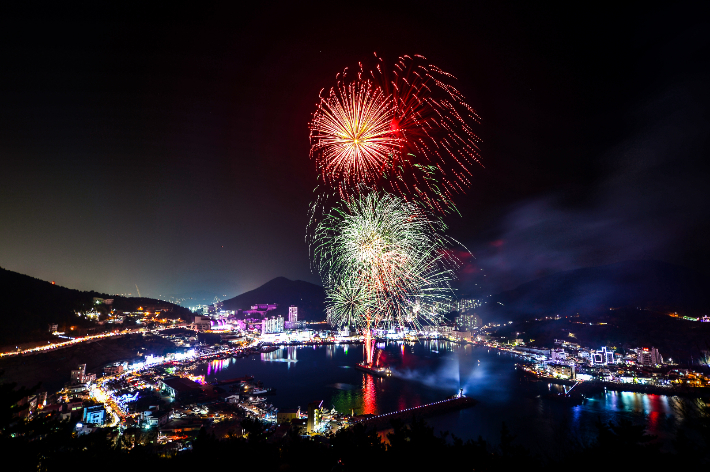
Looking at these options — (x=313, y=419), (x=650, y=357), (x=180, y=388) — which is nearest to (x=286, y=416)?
(x=313, y=419)

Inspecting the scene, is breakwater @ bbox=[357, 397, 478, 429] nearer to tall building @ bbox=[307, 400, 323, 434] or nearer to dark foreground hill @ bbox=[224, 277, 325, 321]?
tall building @ bbox=[307, 400, 323, 434]

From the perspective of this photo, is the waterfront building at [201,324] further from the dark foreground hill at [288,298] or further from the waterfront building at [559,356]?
the waterfront building at [559,356]

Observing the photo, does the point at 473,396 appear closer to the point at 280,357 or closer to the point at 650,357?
the point at 650,357

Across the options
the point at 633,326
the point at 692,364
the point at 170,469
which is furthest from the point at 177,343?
the point at 633,326

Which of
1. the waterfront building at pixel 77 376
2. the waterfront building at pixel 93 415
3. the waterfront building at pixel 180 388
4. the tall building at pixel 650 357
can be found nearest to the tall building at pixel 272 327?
the waterfront building at pixel 180 388

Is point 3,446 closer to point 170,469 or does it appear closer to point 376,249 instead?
point 170,469
